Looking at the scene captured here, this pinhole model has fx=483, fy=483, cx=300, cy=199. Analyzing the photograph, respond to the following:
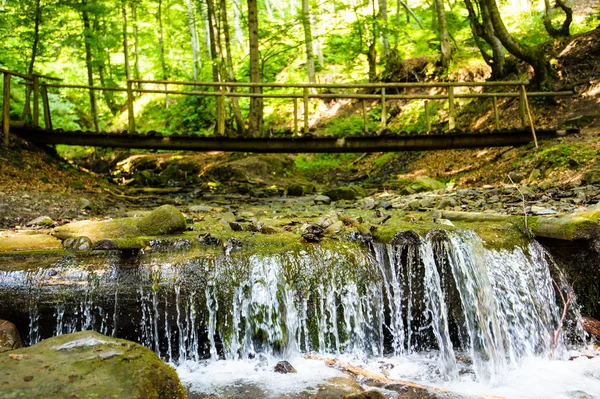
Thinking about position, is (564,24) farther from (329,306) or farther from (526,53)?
(329,306)

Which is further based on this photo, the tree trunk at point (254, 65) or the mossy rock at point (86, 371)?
the tree trunk at point (254, 65)

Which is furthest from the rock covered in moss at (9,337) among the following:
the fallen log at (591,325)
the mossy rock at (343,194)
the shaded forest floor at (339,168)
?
the mossy rock at (343,194)

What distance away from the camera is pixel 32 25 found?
13.2m

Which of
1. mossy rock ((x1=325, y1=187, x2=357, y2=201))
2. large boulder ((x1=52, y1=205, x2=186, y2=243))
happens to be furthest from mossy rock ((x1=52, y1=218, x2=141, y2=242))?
mossy rock ((x1=325, y1=187, x2=357, y2=201))

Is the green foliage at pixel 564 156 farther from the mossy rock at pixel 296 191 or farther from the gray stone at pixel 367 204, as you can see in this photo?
the mossy rock at pixel 296 191

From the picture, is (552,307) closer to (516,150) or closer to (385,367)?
(385,367)

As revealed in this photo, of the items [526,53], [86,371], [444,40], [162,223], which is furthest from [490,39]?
[86,371]

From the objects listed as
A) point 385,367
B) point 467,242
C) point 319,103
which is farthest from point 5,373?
point 319,103

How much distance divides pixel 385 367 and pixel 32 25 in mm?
13595

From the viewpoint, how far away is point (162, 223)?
5.49 meters

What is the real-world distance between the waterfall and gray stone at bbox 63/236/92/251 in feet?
1.33

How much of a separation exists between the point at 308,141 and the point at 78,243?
6.60 meters

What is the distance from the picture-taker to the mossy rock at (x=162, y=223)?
214 inches

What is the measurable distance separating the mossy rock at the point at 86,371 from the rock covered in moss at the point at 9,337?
3.21 ft
